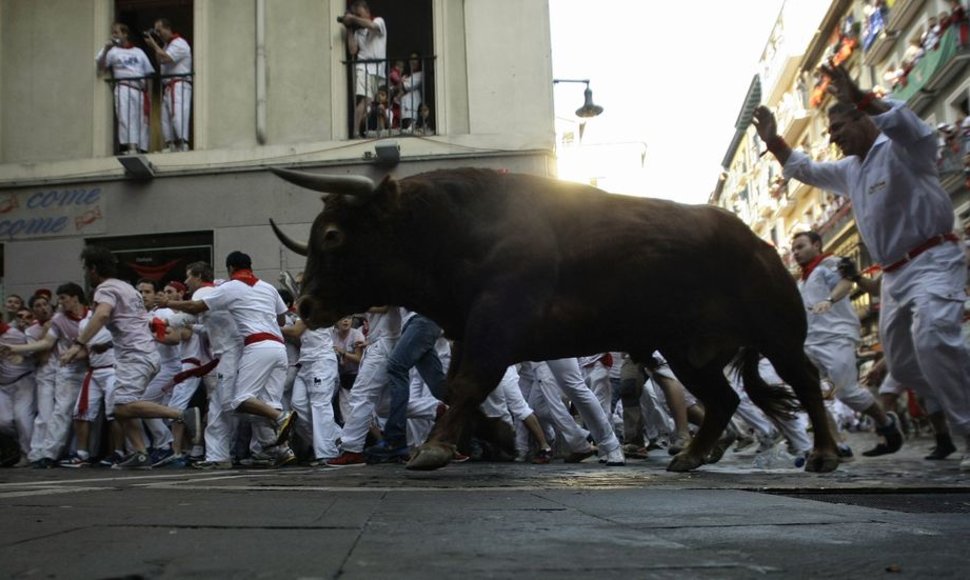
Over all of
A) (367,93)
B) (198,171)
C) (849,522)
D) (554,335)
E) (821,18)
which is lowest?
(849,522)

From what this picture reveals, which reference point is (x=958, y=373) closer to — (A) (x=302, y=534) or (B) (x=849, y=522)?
(B) (x=849, y=522)

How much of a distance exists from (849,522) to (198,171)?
14.0 metres

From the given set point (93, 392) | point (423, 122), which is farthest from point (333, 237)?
point (423, 122)

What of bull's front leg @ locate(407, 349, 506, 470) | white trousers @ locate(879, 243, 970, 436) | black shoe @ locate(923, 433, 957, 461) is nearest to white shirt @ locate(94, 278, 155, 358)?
bull's front leg @ locate(407, 349, 506, 470)

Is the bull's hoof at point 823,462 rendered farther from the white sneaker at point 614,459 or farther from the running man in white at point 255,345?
the running man in white at point 255,345

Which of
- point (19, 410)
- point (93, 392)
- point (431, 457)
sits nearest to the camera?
point (431, 457)

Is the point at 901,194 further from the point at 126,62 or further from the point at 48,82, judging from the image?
the point at 48,82

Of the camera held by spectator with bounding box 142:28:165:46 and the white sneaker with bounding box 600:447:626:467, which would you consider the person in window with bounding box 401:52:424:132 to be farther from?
the white sneaker with bounding box 600:447:626:467

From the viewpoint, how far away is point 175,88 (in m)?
15.9

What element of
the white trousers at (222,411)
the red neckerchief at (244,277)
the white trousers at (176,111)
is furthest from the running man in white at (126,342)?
the white trousers at (176,111)

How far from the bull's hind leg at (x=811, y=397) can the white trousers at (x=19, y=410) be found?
8473mm

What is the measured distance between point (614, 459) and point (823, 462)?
228cm

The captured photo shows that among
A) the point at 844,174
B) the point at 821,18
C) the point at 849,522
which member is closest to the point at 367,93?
the point at 844,174

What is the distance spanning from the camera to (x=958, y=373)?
18.9ft
